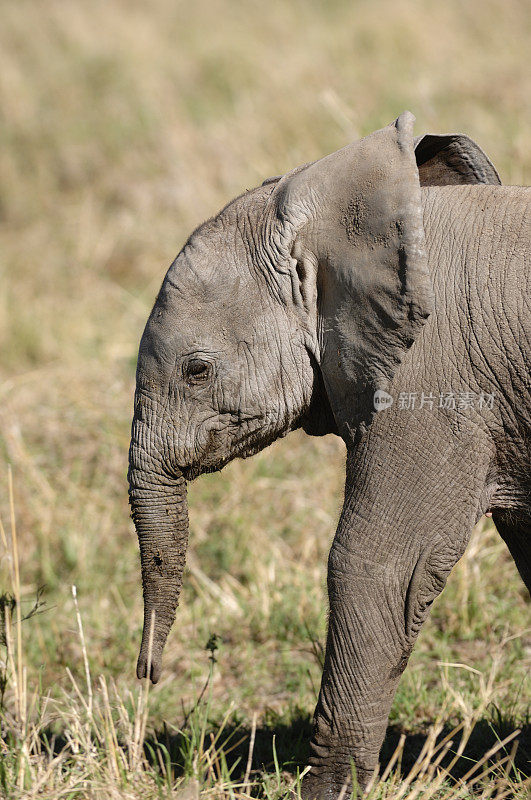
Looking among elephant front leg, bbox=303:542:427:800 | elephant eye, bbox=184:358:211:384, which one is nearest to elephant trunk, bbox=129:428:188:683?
elephant eye, bbox=184:358:211:384

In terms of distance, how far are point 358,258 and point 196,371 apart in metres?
0.71

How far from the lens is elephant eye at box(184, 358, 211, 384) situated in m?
3.47

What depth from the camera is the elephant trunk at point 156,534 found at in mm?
3557

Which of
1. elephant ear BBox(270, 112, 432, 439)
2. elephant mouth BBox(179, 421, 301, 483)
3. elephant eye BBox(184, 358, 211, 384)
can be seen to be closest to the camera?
elephant ear BBox(270, 112, 432, 439)

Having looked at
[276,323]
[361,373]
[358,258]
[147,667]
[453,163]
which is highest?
[453,163]

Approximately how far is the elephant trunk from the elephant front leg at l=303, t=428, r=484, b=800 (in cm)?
61

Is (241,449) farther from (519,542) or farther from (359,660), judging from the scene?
(519,542)

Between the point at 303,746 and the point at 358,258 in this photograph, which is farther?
the point at 303,746

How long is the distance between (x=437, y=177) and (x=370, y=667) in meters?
1.76

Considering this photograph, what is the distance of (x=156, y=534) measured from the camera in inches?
140

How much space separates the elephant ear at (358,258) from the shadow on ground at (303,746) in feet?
5.00

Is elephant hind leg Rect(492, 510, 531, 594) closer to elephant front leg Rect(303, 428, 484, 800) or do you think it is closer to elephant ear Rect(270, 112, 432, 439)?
elephant front leg Rect(303, 428, 484, 800)

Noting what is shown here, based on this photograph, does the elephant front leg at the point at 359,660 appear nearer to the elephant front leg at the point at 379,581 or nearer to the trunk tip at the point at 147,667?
the elephant front leg at the point at 379,581

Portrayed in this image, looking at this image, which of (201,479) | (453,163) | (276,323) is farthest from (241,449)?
(201,479)
